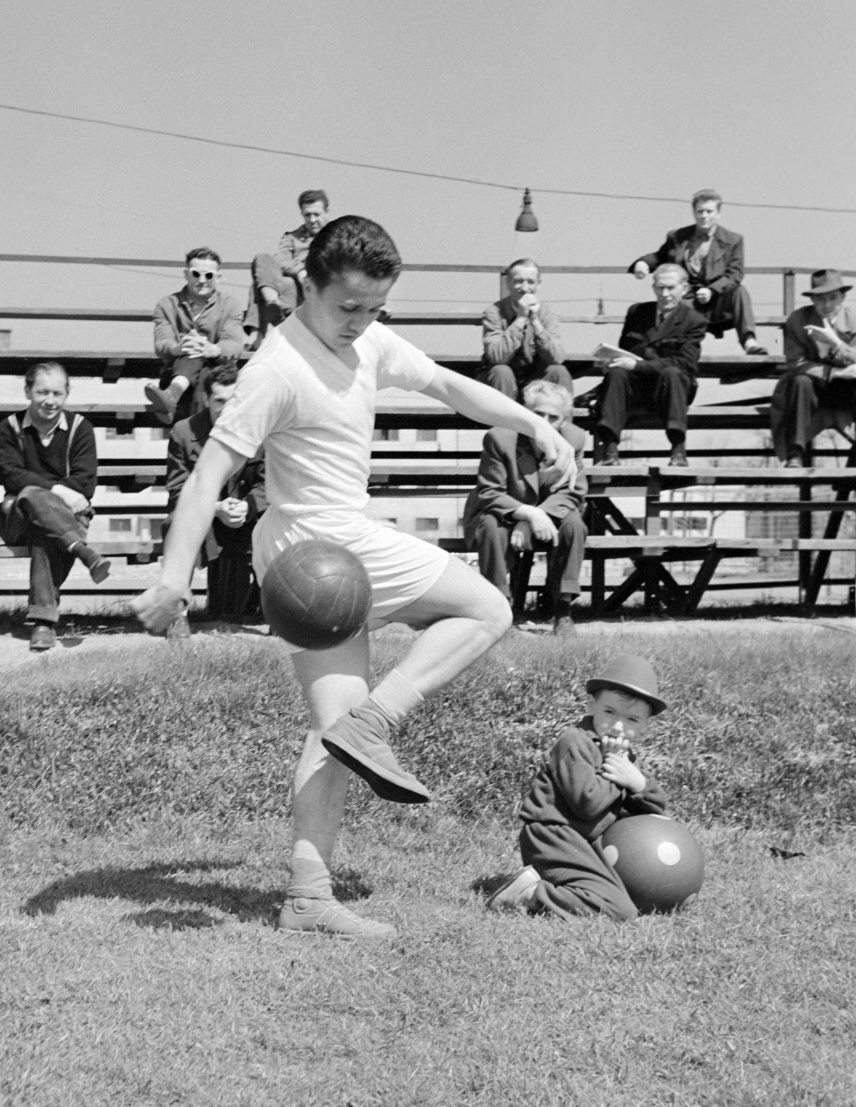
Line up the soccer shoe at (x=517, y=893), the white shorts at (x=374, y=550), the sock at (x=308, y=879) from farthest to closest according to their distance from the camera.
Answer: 1. the soccer shoe at (x=517, y=893)
2. the sock at (x=308, y=879)
3. the white shorts at (x=374, y=550)

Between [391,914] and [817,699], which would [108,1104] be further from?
[817,699]

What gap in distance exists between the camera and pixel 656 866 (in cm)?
502

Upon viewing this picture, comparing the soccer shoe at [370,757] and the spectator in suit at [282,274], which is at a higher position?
the spectator in suit at [282,274]

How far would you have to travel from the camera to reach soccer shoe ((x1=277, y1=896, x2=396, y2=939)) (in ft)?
15.3

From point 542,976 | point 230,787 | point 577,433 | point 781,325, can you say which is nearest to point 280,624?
point 542,976

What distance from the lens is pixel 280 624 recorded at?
431 cm

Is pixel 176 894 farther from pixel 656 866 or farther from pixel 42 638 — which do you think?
pixel 42 638

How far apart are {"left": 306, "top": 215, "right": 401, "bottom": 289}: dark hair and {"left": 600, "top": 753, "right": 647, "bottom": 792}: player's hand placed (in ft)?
6.67

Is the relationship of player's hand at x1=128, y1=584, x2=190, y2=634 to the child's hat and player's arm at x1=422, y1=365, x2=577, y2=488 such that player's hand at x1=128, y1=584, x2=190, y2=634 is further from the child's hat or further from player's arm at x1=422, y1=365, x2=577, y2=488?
the child's hat

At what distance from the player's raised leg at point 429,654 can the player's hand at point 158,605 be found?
2.09ft

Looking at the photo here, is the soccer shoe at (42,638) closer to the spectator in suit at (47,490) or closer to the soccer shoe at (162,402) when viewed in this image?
the spectator in suit at (47,490)

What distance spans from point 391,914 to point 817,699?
10.9 feet

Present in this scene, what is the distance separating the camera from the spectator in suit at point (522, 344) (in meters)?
10.7

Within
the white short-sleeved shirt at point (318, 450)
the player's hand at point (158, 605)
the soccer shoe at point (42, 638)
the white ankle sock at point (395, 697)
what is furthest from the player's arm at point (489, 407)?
the soccer shoe at point (42, 638)
